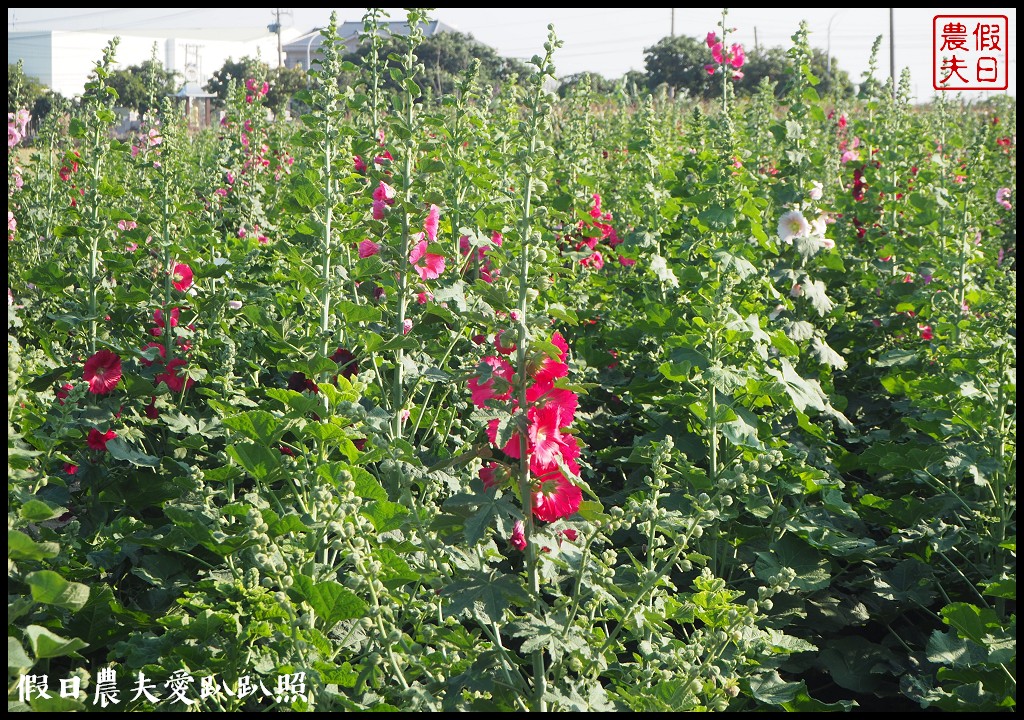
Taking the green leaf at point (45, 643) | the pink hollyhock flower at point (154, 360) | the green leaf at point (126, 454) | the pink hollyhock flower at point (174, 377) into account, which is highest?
the pink hollyhock flower at point (154, 360)

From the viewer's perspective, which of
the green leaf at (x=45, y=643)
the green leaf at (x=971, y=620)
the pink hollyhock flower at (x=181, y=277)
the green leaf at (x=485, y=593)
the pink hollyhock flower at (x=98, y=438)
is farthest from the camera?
the pink hollyhock flower at (x=181, y=277)

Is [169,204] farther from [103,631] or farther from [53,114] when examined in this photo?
[53,114]

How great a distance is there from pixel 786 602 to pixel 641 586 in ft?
4.51

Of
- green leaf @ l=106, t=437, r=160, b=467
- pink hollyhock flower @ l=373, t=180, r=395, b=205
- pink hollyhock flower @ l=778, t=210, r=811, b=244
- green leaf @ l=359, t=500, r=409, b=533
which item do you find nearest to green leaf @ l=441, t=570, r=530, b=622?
green leaf @ l=359, t=500, r=409, b=533

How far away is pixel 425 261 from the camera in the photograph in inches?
124

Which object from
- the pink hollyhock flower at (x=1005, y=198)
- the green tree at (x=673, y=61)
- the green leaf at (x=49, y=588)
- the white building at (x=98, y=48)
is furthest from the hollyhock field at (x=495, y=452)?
the white building at (x=98, y=48)

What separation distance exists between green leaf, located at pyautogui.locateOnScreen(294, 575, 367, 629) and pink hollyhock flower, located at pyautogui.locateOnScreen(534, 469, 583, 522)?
437 millimetres

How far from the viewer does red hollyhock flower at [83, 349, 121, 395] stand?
3123mm

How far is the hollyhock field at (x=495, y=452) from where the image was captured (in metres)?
1.96

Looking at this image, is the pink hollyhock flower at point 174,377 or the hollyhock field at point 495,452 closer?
the hollyhock field at point 495,452

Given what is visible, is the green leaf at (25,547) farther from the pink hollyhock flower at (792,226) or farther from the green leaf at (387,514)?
the pink hollyhock flower at (792,226)

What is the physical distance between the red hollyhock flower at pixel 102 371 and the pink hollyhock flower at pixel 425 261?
42.4 inches

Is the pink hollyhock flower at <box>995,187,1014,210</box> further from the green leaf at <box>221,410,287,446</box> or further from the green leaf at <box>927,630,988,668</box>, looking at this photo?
the green leaf at <box>221,410,287,446</box>

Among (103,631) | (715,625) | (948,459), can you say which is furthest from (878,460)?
(103,631)
